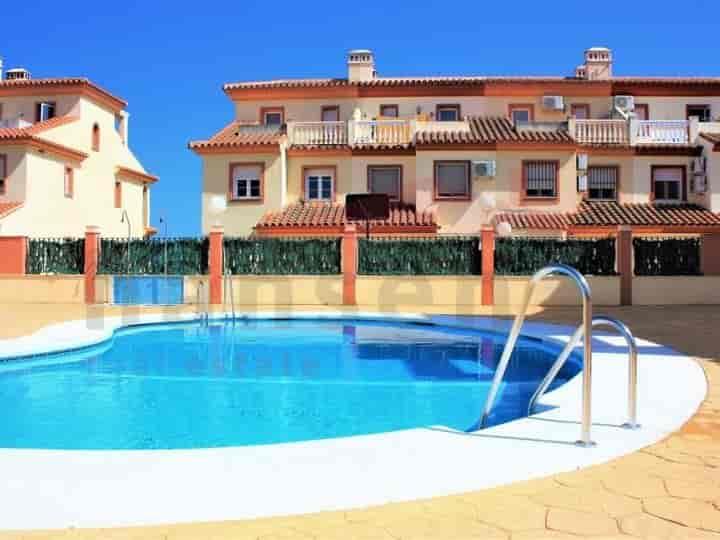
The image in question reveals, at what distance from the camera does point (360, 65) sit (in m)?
29.5

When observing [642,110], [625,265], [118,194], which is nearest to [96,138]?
[118,194]

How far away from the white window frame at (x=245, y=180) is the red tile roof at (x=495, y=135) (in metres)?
6.72

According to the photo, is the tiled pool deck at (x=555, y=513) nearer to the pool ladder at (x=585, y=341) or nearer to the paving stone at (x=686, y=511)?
the paving stone at (x=686, y=511)

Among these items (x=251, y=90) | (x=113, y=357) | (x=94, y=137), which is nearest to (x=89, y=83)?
(x=94, y=137)

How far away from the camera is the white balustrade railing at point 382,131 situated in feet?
90.7

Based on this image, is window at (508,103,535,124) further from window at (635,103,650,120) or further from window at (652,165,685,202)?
window at (652,165,685,202)

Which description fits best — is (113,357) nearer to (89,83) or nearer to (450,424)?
(450,424)

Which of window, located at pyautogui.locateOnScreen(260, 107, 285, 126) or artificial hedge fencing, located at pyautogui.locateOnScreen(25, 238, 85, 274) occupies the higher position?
window, located at pyautogui.locateOnScreen(260, 107, 285, 126)

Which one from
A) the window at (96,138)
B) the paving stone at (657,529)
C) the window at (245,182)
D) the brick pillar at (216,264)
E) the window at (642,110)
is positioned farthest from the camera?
the window at (96,138)

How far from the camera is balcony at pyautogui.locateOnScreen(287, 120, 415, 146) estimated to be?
27.6m

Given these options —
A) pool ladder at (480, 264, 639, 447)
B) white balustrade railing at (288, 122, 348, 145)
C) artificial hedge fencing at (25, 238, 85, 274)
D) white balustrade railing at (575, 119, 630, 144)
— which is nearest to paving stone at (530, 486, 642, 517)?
pool ladder at (480, 264, 639, 447)

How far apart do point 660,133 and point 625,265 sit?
10219 mm

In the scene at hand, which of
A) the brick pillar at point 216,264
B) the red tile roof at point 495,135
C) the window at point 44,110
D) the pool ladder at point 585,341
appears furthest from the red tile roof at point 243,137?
the pool ladder at point 585,341

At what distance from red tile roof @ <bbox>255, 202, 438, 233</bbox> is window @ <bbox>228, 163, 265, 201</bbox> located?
1.16 m
